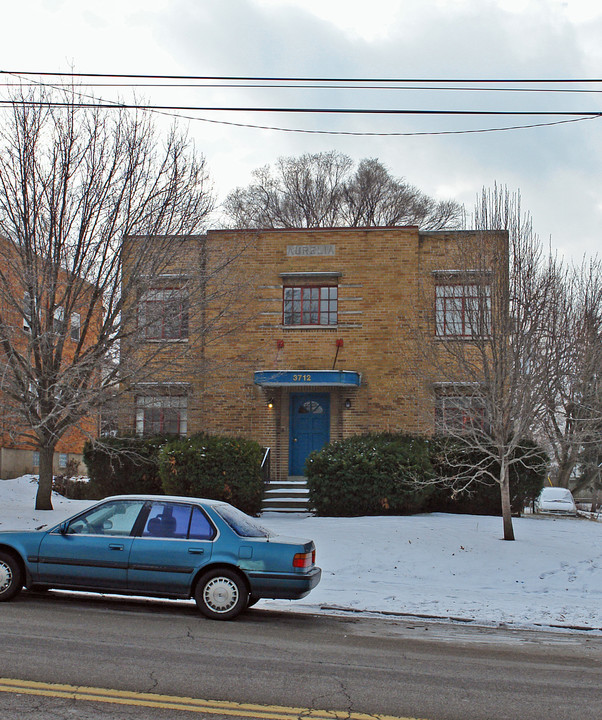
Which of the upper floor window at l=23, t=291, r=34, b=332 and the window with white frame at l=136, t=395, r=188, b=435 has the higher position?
the upper floor window at l=23, t=291, r=34, b=332

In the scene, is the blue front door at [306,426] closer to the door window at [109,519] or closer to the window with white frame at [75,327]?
the window with white frame at [75,327]

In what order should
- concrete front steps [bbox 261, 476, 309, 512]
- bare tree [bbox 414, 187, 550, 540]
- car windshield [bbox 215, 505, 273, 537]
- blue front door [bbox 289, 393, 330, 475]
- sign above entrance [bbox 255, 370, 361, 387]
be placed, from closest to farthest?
car windshield [bbox 215, 505, 273, 537] < bare tree [bbox 414, 187, 550, 540] < concrete front steps [bbox 261, 476, 309, 512] < sign above entrance [bbox 255, 370, 361, 387] < blue front door [bbox 289, 393, 330, 475]

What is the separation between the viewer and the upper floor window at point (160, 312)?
1600 centimetres

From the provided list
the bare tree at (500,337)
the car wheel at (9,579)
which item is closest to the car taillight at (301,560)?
the car wheel at (9,579)

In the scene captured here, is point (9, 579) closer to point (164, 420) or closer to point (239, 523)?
point (239, 523)

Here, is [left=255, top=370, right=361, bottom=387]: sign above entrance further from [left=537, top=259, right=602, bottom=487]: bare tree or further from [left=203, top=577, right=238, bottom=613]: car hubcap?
[left=203, top=577, right=238, bottom=613]: car hubcap

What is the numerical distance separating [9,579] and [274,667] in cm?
394

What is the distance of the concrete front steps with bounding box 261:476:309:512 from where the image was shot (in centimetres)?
1809

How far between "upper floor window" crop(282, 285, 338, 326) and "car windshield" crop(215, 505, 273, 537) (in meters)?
11.9

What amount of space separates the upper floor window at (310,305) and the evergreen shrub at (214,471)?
509 centimetres

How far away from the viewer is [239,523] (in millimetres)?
9078

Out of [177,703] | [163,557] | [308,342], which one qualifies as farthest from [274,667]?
[308,342]

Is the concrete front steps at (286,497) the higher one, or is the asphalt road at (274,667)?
the concrete front steps at (286,497)

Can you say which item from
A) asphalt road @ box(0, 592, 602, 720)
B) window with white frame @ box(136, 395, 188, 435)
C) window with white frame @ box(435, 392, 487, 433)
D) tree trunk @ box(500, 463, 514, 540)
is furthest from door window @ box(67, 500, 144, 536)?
window with white frame @ box(136, 395, 188, 435)
